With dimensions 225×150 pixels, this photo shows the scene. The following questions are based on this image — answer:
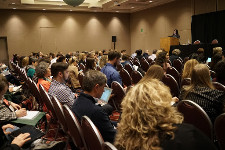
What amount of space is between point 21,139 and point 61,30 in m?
16.3

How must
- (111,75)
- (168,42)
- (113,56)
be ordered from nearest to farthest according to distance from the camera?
(111,75) < (113,56) < (168,42)

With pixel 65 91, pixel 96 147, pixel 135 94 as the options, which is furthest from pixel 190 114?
pixel 65 91

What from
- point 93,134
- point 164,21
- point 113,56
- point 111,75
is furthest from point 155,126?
point 164,21

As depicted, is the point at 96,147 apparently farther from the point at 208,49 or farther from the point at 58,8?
the point at 58,8

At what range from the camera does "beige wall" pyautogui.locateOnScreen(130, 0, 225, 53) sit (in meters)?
13.6

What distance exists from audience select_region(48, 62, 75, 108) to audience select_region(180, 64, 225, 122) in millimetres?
1655

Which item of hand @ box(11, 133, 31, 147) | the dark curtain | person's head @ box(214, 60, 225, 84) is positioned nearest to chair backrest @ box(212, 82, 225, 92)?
person's head @ box(214, 60, 225, 84)

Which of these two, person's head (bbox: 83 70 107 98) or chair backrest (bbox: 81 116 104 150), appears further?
person's head (bbox: 83 70 107 98)

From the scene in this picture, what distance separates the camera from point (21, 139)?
7.08 feet

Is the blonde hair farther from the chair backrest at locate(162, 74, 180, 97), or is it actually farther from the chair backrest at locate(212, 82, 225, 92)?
the chair backrest at locate(162, 74, 180, 97)

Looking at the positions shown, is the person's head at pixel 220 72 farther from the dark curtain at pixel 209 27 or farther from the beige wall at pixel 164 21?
the beige wall at pixel 164 21

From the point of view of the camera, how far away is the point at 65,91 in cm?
331

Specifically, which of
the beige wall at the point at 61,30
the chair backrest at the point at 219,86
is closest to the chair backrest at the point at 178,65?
the chair backrest at the point at 219,86

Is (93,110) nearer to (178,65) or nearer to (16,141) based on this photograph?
(16,141)
